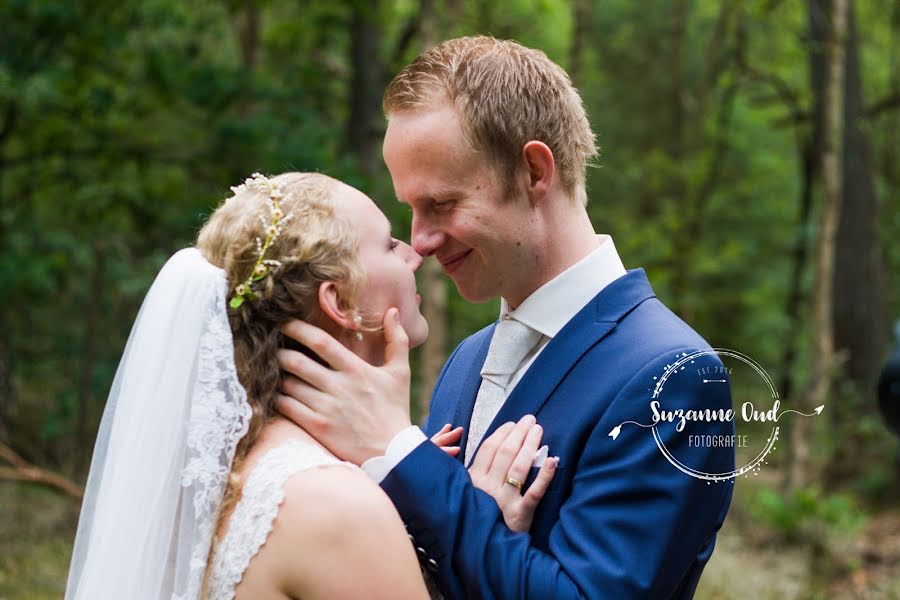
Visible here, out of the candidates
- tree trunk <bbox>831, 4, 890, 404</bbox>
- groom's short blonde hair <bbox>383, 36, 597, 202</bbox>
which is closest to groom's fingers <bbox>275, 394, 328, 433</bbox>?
groom's short blonde hair <bbox>383, 36, 597, 202</bbox>

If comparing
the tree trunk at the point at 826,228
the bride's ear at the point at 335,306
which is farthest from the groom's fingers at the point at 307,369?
the tree trunk at the point at 826,228

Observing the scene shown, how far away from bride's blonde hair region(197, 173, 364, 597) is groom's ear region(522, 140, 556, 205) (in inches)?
18.7

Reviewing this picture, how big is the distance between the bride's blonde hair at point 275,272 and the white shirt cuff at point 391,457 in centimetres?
29

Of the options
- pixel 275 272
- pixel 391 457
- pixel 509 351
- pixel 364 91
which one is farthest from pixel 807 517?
pixel 275 272

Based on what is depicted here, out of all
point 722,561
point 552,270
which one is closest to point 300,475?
point 552,270

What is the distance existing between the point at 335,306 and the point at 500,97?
26.4 inches

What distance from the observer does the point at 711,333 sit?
19.5 meters

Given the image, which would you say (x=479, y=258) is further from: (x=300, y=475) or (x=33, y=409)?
(x=33, y=409)

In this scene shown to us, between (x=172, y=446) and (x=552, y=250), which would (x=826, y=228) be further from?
(x=172, y=446)

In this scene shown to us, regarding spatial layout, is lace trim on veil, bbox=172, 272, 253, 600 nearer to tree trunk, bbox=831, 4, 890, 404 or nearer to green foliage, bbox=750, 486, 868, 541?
green foliage, bbox=750, 486, 868, 541

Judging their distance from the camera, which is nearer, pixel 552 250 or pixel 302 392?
pixel 302 392

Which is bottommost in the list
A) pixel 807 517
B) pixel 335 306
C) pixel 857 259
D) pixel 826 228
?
pixel 807 517

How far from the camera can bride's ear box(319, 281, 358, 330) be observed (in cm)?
235

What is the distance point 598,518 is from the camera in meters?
2.13
